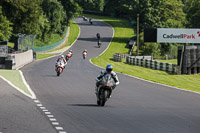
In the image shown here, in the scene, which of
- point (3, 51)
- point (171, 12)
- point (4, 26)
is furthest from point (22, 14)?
point (171, 12)

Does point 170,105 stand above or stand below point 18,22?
below

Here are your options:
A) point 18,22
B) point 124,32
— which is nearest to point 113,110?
point 18,22

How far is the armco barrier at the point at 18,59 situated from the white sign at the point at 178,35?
53.3 ft

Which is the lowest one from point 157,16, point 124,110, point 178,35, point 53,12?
point 124,110

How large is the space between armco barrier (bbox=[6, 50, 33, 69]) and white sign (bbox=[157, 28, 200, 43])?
16.3 metres

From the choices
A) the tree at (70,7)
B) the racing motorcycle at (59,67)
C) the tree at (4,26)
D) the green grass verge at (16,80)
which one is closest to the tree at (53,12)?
the tree at (70,7)

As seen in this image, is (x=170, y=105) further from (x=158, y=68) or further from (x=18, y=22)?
(x=18, y=22)

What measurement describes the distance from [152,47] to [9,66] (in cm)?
4929

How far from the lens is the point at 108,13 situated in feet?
527

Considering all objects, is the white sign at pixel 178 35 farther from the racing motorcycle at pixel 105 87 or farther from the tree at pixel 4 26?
the racing motorcycle at pixel 105 87

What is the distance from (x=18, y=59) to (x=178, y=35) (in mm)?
22714

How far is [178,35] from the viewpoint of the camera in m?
55.8

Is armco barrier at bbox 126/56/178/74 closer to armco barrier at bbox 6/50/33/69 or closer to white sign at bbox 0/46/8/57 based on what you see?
armco barrier at bbox 6/50/33/69

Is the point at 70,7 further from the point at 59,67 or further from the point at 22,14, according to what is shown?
the point at 59,67
